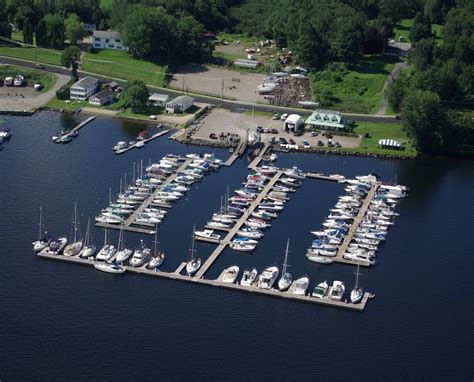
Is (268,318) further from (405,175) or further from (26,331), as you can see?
(405,175)

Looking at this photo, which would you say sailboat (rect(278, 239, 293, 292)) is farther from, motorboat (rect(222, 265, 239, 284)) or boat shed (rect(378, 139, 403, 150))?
boat shed (rect(378, 139, 403, 150))

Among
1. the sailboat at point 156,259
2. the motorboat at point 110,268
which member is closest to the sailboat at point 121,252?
the motorboat at point 110,268

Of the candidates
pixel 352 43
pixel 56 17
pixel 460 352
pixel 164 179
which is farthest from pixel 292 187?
pixel 56 17

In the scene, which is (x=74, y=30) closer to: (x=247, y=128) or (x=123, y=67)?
(x=123, y=67)

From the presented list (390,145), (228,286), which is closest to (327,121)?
(390,145)

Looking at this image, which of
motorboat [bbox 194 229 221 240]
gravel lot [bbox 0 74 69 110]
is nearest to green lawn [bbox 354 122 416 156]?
motorboat [bbox 194 229 221 240]

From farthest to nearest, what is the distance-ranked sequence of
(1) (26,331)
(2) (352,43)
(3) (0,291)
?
(2) (352,43), (3) (0,291), (1) (26,331)
